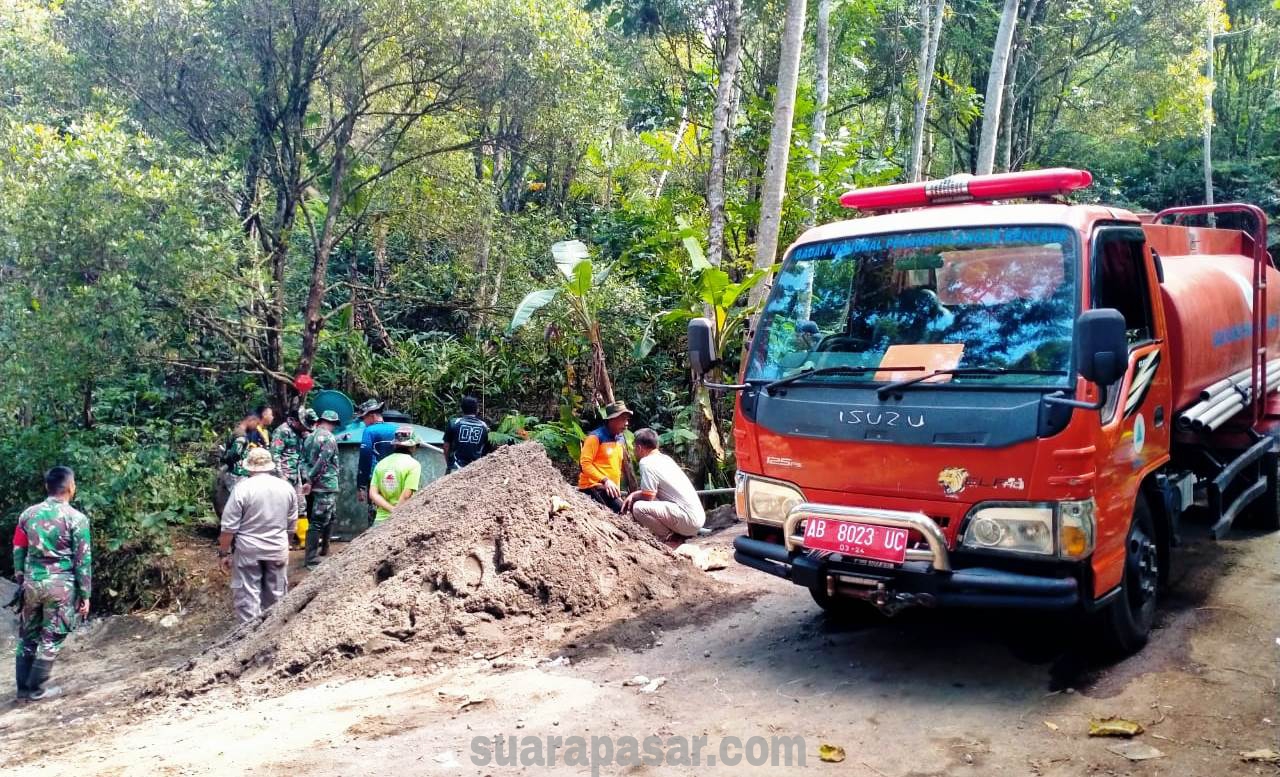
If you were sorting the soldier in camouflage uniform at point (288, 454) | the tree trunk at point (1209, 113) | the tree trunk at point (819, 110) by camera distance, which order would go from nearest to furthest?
the soldier in camouflage uniform at point (288, 454) < the tree trunk at point (819, 110) < the tree trunk at point (1209, 113)

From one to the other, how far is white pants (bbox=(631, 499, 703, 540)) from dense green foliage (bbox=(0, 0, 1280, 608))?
1.73m

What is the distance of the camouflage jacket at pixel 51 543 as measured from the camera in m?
7.50

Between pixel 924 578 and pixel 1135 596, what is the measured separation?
1.50 m

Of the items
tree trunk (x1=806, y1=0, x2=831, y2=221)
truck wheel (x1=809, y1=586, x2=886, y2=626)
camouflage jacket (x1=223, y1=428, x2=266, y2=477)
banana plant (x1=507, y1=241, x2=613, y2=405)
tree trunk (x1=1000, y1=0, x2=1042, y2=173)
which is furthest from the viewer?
tree trunk (x1=1000, y1=0, x2=1042, y2=173)

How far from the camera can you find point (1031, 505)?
458 centimetres

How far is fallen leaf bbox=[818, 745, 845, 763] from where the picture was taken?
4.48 metres

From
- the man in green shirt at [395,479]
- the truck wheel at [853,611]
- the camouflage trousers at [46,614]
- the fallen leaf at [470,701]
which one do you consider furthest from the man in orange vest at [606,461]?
the camouflage trousers at [46,614]

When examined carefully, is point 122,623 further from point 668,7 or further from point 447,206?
point 668,7

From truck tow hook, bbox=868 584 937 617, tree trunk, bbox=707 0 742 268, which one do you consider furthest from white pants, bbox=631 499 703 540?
tree trunk, bbox=707 0 742 268

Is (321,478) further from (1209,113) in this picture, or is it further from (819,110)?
(1209,113)

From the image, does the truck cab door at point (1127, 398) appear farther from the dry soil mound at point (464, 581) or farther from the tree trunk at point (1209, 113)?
the tree trunk at point (1209, 113)

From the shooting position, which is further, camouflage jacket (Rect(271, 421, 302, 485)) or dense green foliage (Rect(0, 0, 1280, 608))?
camouflage jacket (Rect(271, 421, 302, 485))

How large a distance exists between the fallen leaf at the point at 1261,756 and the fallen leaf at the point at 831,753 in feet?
5.58
